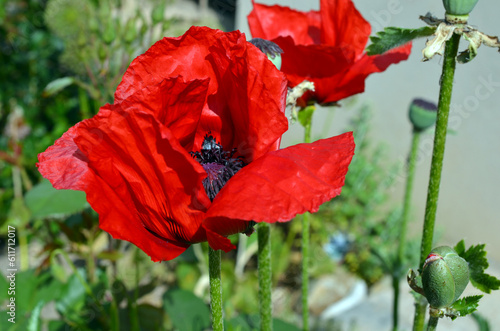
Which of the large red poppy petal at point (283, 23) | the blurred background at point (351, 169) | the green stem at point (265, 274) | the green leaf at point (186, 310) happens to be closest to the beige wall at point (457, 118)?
the blurred background at point (351, 169)

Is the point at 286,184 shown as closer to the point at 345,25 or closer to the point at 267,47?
the point at 267,47

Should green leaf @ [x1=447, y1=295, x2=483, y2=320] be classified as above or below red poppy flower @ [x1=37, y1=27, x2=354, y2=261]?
below

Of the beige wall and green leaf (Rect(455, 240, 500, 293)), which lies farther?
the beige wall

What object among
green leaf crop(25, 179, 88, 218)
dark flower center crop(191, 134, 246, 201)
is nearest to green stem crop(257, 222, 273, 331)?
dark flower center crop(191, 134, 246, 201)

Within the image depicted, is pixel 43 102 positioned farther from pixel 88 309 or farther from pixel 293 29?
pixel 293 29

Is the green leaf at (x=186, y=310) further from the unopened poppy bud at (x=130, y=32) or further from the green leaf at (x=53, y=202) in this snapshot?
the unopened poppy bud at (x=130, y=32)

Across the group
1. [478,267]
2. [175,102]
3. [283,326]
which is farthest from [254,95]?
[283,326]

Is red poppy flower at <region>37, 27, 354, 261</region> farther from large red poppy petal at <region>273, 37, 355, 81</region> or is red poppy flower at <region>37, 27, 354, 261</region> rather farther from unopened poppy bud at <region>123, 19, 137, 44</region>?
unopened poppy bud at <region>123, 19, 137, 44</region>

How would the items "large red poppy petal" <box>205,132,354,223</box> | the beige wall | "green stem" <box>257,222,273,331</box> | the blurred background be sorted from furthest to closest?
the beige wall < the blurred background < "green stem" <box>257,222,273,331</box> < "large red poppy petal" <box>205,132,354,223</box>
